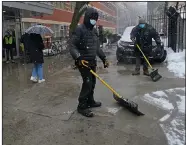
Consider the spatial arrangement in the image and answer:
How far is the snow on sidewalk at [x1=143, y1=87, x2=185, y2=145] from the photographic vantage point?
4.70 meters

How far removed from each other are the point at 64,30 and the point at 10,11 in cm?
1508

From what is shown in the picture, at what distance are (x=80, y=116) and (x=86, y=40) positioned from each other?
1331 millimetres

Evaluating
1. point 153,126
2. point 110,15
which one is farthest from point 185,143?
point 110,15

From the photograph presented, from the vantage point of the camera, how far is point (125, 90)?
718 centimetres

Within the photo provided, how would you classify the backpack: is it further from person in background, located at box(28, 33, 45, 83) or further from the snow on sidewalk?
person in background, located at box(28, 33, 45, 83)

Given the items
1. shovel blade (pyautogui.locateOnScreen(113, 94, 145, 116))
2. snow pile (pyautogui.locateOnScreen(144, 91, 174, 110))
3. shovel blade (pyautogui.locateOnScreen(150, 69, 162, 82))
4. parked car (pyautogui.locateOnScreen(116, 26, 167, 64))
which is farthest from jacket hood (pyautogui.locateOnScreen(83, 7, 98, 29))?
parked car (pyautogui.locateOnScreen(116, 26, 167, 64))

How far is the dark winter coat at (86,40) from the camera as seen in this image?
4.88 metres

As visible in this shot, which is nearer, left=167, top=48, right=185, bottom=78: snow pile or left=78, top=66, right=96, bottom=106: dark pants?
left=78, top=66, right=96, bottom=106: dark pants

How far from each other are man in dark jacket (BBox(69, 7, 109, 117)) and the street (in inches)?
14.6

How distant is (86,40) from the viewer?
4.98 meters

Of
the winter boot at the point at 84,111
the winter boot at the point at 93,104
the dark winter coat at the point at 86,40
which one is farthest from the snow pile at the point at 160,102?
the dark winter coat at the point at 86,40

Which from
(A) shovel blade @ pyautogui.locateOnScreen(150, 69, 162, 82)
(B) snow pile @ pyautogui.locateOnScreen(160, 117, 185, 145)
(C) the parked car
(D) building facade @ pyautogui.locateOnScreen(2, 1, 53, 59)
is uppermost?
(D) building facade @ pyautogui.locateOnScreen(2, 1, 53, 59)

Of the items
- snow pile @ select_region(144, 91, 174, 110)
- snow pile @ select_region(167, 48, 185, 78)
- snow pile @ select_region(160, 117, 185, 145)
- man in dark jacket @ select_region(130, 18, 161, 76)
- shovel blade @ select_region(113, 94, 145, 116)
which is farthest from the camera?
snow pile @ select_region(167, 48, 185, 78)

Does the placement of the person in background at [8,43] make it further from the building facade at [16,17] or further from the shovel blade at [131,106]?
the shovel blade at [131,106]
